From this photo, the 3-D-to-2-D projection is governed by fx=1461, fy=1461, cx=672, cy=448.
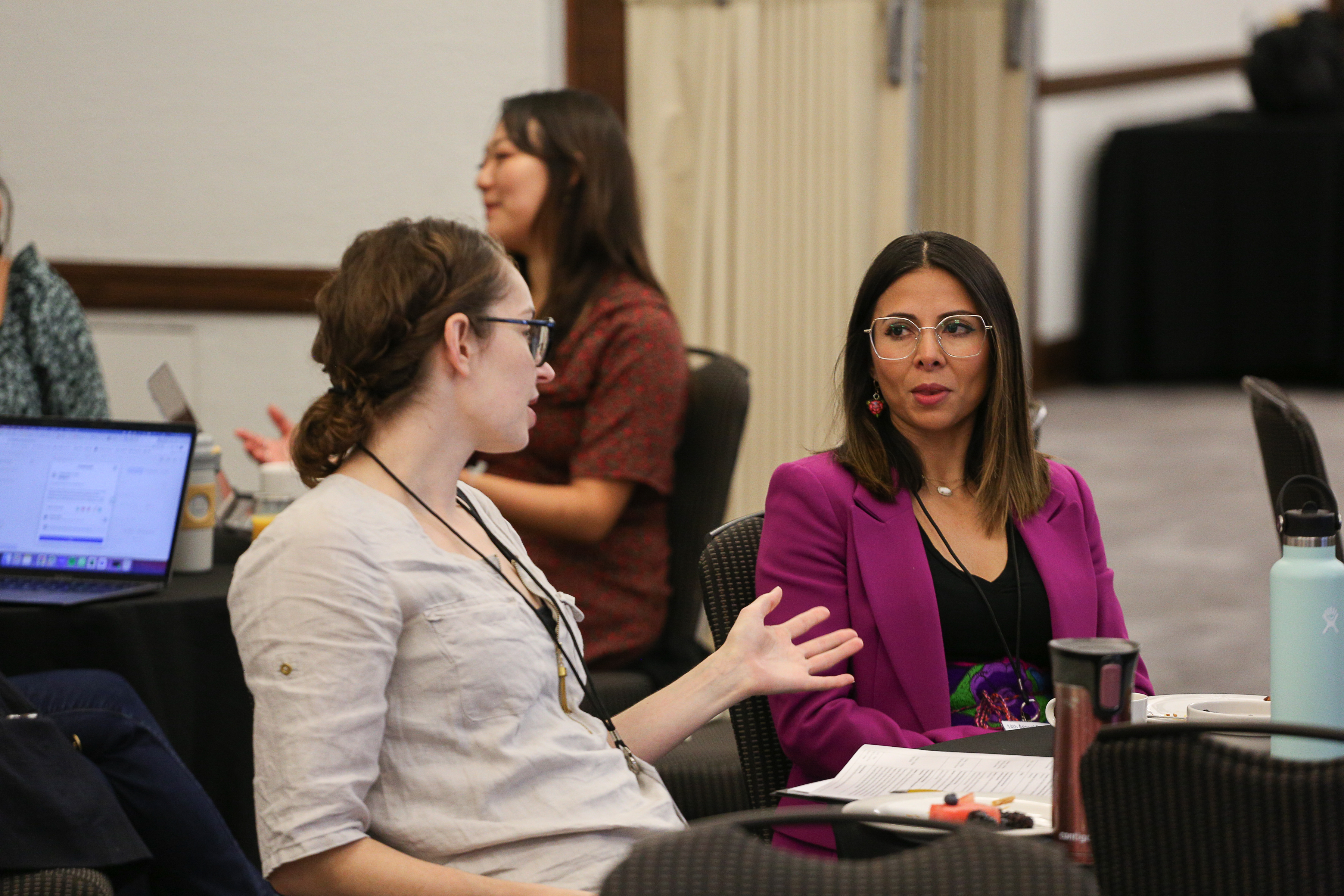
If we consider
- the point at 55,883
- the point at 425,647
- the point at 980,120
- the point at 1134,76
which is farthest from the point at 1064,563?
the point at 1134,76

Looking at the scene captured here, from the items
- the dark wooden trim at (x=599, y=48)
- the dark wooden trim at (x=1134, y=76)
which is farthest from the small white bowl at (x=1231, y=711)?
the dark wooden trim at (x=1134, y=76)

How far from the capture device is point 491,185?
2.83 m

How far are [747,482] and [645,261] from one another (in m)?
1.14

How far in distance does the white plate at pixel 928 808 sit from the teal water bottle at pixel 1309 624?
226 mm

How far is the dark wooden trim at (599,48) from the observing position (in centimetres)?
402

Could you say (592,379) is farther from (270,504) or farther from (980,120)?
(980,120)

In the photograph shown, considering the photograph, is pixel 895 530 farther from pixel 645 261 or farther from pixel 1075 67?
pixel 1075 67

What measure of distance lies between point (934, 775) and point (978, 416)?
2.30 ft

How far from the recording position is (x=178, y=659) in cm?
230

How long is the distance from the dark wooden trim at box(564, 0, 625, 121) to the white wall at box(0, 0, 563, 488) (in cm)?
6

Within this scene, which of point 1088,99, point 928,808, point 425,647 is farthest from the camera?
point 1088,99

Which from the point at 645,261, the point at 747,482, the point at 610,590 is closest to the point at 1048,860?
the point at 610,590

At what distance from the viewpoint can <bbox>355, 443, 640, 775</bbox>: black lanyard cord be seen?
4.83ft

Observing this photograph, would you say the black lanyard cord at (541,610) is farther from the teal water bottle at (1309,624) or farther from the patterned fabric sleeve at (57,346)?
the patterned fabric sleeve at (57,346)
